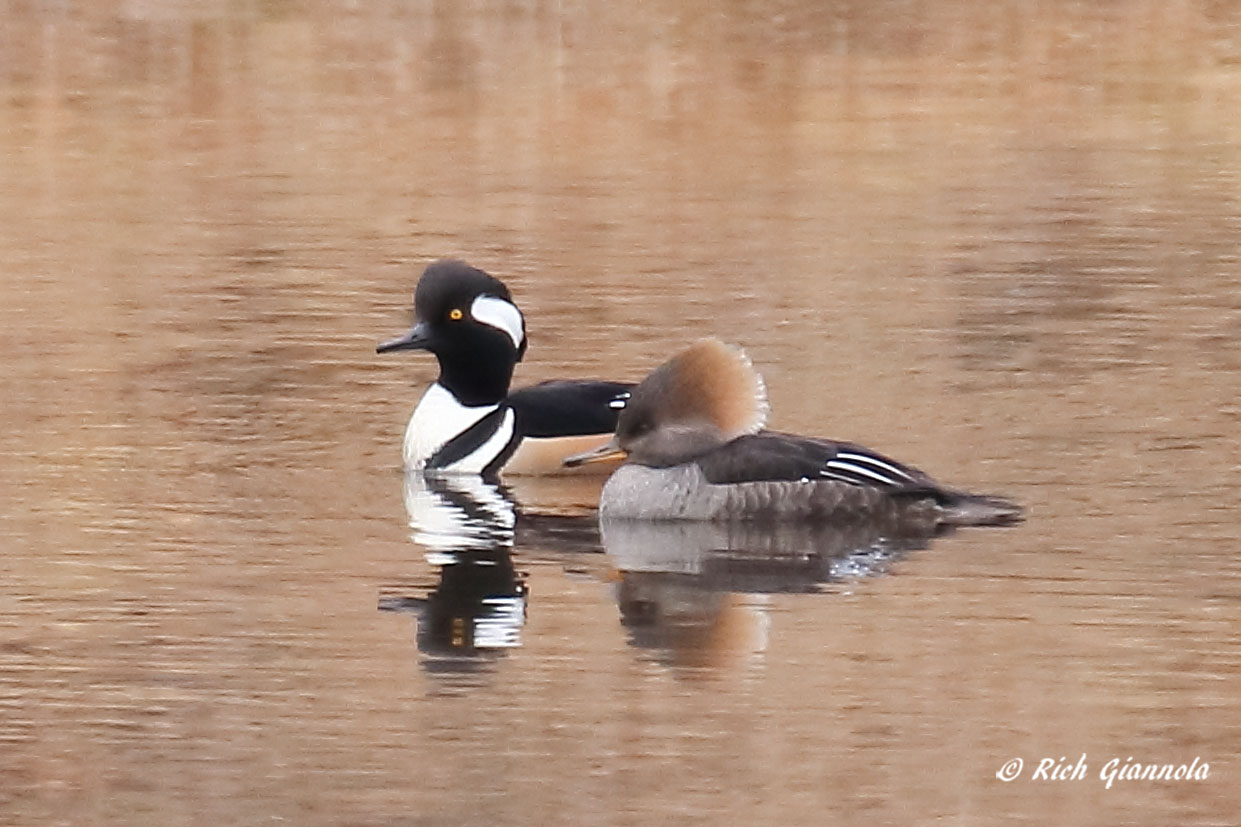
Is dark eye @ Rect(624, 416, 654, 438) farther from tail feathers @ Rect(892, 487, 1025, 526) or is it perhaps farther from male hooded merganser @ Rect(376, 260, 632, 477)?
male hooded merganser @ Rect(376, 260, 632, 477)

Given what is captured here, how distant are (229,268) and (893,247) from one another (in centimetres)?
401

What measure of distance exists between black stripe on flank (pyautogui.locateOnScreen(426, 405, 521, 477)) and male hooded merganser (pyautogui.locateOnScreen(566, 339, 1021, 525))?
1143 mm

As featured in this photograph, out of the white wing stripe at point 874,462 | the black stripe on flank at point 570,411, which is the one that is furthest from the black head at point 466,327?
the white wing stripe at point 874,462

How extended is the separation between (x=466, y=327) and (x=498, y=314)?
15 cm

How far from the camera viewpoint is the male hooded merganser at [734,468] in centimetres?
930

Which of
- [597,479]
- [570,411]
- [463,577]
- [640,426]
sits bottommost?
[597,479]

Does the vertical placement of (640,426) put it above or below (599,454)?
above

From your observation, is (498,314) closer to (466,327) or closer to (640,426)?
(466,327)

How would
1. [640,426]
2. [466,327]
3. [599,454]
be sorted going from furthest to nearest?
[466,327]
[599,454]
[640,426]

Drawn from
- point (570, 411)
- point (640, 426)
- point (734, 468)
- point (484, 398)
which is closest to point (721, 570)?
point (734, 468)

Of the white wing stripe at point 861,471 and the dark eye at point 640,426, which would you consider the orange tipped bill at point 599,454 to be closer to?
the dark eye at point 640,426

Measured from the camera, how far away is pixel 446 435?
1084cm

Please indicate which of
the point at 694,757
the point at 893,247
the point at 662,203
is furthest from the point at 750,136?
the point at 694,757

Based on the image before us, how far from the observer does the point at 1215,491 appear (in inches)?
385
